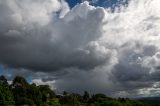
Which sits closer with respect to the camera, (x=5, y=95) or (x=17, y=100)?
(x=5, y=95)

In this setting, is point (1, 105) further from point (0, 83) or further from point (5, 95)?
point (0, 83)

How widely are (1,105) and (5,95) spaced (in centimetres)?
1400

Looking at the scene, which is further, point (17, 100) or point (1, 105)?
point (17, 100)

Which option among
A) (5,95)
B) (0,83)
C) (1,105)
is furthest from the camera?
(0,83)

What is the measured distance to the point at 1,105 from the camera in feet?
540

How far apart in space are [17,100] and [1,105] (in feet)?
103

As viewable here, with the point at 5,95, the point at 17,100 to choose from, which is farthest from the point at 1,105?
the point at 17,100

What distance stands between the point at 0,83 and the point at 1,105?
3197 cm

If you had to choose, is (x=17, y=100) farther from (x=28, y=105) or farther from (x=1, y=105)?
(x=1, y=105)

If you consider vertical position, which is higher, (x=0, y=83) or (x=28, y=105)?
(x=0, y=83)

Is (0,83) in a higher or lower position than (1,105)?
higher

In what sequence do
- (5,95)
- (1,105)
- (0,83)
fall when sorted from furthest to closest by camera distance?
1. (0,83)
2. (5,95)
3. (1,105)

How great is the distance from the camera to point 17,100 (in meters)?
196

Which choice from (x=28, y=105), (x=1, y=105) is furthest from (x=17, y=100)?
(x=1, y=105)
